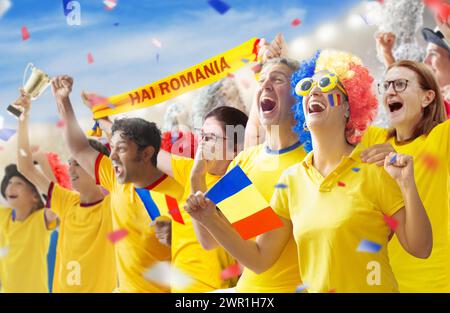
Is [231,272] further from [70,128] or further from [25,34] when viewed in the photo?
[25,34]

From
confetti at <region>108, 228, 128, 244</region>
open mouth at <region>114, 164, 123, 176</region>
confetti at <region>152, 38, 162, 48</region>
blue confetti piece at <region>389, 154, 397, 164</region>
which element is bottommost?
blue confetti piece at <region>389, 154, 397, 164</region>

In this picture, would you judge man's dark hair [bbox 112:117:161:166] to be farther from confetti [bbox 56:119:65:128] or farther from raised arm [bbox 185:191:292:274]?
raised arm [bbox 185:191:292:274]

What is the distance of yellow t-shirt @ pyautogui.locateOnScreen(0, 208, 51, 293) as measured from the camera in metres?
3.91

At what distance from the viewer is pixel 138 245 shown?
350 centimetres

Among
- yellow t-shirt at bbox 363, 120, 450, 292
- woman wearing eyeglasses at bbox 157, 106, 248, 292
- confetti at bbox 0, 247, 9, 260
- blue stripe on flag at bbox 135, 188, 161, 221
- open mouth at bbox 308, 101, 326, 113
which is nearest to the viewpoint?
open mouth at bbox 308, 101, 326, 113

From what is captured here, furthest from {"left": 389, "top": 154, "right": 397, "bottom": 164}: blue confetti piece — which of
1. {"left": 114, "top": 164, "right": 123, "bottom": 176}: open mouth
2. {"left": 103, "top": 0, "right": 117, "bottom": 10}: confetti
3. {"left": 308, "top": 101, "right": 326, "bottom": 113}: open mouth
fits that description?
{"left": 103, "top": 0, "right": 117, "bottom": 10}: confetti

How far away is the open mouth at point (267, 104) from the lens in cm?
302

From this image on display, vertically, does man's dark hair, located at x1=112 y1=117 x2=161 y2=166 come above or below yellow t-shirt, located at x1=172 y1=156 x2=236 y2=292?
above

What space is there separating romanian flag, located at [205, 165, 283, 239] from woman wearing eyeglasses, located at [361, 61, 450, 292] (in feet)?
1.76

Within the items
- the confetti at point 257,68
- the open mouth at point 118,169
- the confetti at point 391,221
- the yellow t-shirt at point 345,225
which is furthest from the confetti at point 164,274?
the confetti at point 391,221

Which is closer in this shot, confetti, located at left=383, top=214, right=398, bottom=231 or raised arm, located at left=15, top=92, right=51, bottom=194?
confetti, located at left=383, top=214, right=398, bottom=231

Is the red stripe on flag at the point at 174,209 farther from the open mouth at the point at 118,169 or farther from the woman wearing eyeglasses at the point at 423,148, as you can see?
the woman wearing eyeglasses at the point at 423,148

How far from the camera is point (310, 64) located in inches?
114

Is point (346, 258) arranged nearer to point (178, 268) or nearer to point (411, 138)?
point (411, 138)
